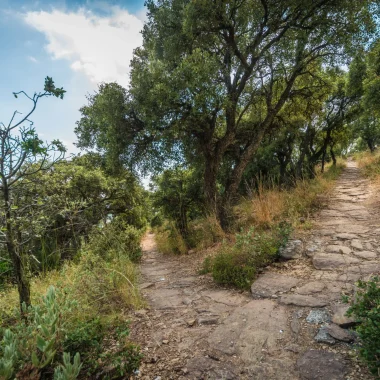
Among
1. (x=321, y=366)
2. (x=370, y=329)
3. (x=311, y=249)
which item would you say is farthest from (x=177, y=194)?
(x=370, y=329)

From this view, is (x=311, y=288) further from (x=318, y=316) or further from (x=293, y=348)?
(x=293, y=348)

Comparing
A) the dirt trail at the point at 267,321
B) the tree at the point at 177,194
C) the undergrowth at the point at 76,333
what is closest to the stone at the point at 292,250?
the dirt trail at the point at 267,321

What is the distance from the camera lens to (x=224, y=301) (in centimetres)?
285

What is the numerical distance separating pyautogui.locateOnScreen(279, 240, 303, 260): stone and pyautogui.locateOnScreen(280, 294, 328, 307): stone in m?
1.09

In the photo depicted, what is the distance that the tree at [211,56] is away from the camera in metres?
4.88

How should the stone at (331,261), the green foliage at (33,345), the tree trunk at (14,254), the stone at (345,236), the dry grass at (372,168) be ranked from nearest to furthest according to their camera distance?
the green foliage at (33,345)
the tree trunk at (14,254)
the stone at (331,261)
the stone at (345,236)
the dry grass at (372,168)

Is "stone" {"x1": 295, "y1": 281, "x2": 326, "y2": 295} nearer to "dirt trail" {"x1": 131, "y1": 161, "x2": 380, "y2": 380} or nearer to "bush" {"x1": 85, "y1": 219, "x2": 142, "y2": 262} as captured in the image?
"dirt trail" {"x1": 131, "y1": 161, "x2": 380, "y2": 380}

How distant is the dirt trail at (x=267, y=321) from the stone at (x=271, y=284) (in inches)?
0.5

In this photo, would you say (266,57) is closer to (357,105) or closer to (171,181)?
(171,181)

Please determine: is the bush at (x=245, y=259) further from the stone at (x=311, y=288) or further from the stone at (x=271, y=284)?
the stone at (x=311, y=288)

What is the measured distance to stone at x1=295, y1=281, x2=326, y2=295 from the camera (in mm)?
2668

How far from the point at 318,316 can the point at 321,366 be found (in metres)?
0.65

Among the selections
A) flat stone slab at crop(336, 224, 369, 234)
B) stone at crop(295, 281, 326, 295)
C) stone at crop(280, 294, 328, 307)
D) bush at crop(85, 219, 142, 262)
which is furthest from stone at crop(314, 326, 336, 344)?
bush at crop(85, 219, 142, 262)

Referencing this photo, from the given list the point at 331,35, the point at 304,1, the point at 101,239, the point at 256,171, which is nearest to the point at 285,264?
the point at 101,239
